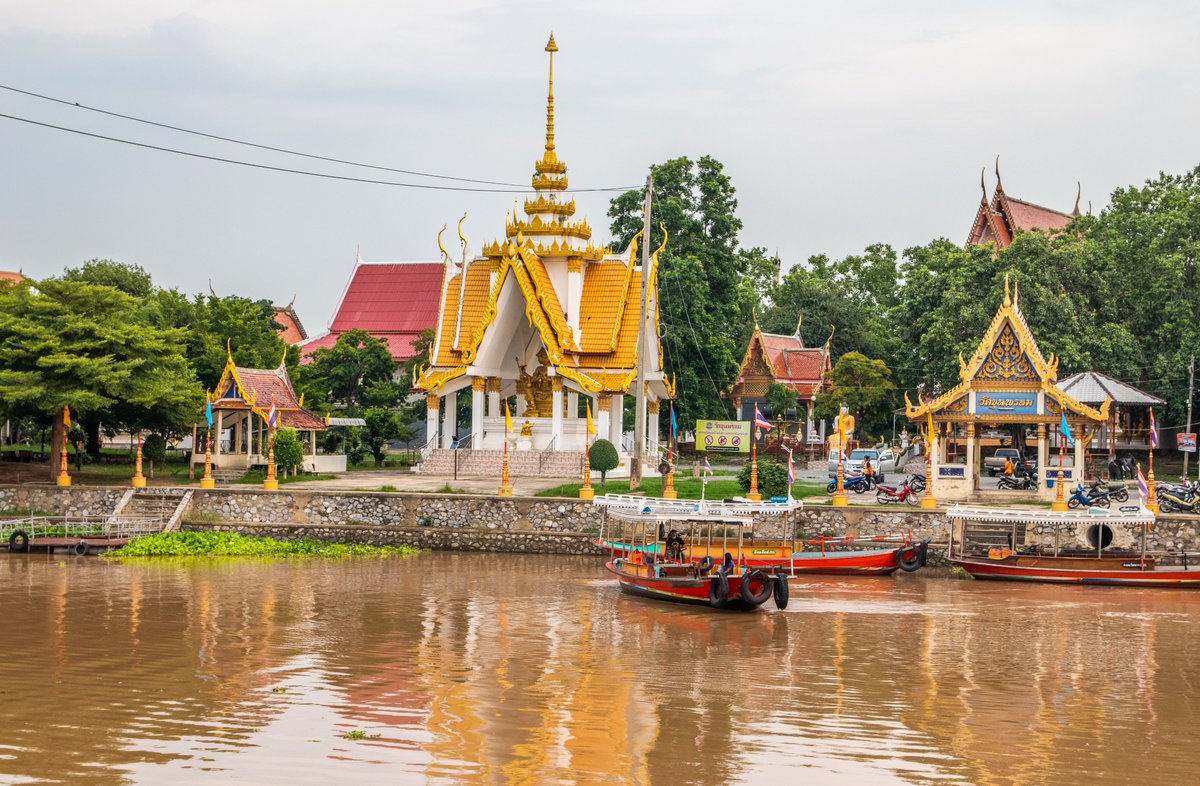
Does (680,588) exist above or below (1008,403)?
below

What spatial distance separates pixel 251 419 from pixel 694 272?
1643cm

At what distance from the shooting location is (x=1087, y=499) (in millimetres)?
30797

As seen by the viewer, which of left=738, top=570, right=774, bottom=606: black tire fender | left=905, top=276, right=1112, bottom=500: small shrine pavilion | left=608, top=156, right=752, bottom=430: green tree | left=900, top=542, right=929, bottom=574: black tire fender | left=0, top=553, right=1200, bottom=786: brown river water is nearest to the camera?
left=0, top=553, right=1200, bottom=786: brown river water

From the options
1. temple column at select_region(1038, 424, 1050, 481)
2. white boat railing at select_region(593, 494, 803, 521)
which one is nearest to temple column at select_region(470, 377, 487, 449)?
white boat railing at select_region(593, 494, 803, 521)

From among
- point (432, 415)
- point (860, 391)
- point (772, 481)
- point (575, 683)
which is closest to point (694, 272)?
point (860, 391)

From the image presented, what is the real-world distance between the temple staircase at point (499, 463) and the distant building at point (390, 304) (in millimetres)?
23489

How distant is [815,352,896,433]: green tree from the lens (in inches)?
1916

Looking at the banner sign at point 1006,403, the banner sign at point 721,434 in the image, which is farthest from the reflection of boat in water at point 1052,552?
the banner sign at point 721,434

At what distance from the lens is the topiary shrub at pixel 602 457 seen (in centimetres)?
3434

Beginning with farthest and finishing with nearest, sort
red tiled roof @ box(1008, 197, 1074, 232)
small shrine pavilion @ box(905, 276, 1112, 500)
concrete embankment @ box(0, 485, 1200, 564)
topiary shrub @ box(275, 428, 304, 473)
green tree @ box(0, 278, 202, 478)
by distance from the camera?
red tiled roof @ box(1008, 197, 1074, 232)
topiary shrub @ box(275, 428, 304, 473)
green tree @ box(0, 278, 202, 478)
small shrine pavilion @ box(905, 276, 1112, 500)
concrete embankment @ box(0, 485, 1200, 564)

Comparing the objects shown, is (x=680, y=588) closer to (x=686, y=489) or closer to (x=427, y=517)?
Result: (x=427, y=517)

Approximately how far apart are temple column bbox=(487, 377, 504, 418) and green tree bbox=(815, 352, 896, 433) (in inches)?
518

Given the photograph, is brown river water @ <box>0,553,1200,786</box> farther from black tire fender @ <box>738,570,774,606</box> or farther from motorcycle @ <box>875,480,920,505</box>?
motorcycle @ <box>875,480,920,505</box>

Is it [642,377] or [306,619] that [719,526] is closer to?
[642,377]
